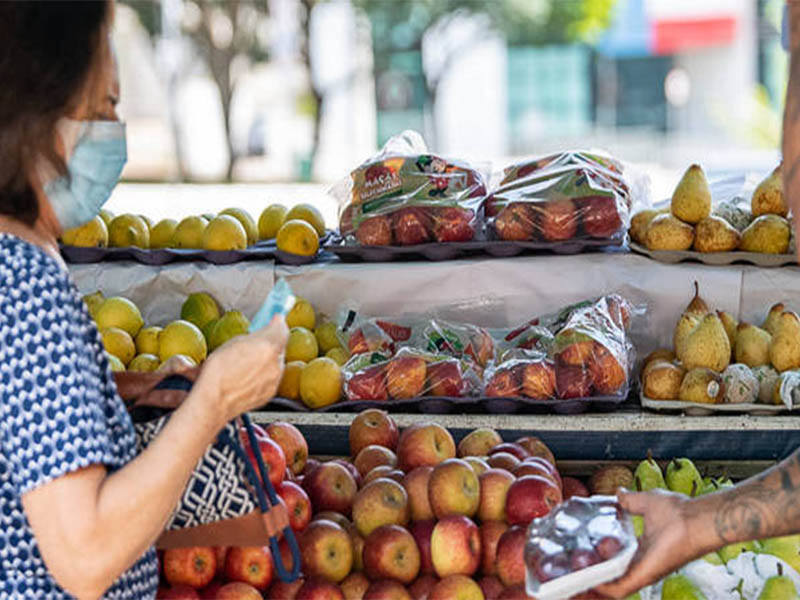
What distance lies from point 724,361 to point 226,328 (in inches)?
67.7

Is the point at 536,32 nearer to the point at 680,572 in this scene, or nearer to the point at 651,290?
the point at 651,290

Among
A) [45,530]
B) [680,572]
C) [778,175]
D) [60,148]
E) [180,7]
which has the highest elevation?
[180,7]

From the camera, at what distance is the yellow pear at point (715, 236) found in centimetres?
391

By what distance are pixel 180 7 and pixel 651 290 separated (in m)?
18.4

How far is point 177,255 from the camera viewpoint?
4250mm

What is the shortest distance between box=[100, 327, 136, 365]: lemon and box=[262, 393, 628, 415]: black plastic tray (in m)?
0.76

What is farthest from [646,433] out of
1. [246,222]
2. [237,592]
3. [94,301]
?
[94,301]

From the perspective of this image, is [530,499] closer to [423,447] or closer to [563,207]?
[423,447]

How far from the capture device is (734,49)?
23.5m

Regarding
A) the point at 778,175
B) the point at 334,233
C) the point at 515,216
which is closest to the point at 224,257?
the point at 334,233

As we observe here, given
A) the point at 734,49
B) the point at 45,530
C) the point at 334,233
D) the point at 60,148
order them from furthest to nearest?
the point at 734,49 < the point at 334,233 < the point at 60,148 < the point at 45,530

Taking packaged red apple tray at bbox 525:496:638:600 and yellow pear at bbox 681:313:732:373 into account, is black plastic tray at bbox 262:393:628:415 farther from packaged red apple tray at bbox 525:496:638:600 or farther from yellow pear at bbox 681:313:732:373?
packaged red apple tray at bbox 525:496:638:600

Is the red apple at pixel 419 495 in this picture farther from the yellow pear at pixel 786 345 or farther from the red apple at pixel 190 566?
the yellow pear at pixel 786 345

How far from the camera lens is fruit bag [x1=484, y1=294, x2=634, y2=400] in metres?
3.53
